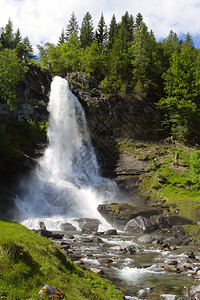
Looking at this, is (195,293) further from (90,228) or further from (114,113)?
(114,113)

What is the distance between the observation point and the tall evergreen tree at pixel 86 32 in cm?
6756

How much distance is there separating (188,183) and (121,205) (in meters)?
11.1

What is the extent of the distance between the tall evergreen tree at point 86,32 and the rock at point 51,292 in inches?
2674

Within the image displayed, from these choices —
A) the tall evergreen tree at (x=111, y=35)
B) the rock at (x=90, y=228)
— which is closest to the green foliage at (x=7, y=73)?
the rock at (x=90, y=228)

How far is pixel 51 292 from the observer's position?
5273mm

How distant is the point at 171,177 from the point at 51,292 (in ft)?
97.5

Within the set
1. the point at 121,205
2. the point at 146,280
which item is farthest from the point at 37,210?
the point at 146,280

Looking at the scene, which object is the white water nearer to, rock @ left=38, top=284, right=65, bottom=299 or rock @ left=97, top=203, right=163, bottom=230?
rock @ left=97, top=203, right=163, bottom=230

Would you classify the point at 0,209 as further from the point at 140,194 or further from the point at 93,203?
the point at 140,194

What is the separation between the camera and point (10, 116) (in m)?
39.5

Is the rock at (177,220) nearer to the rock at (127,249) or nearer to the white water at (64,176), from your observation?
the white water at (64,176)

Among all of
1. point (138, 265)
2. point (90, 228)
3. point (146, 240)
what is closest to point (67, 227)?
point (90, 228)

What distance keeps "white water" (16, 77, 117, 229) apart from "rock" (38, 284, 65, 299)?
18.0 metres

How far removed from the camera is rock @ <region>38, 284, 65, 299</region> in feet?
17.0
